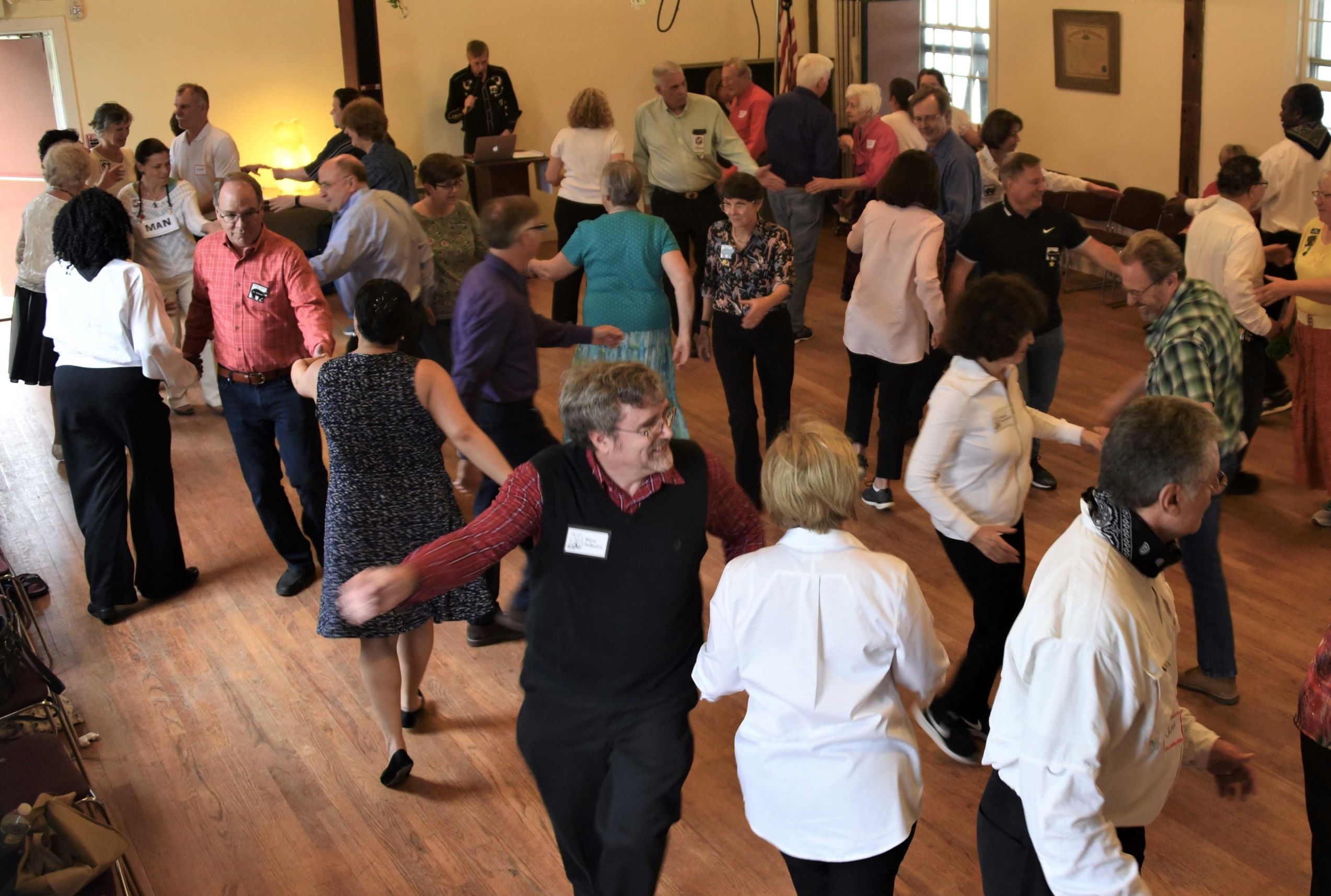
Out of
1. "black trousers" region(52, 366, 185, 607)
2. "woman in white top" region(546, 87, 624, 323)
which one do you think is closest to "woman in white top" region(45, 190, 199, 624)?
"black trousers" region(52, 366, 185, 607)

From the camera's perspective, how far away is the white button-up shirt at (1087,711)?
5.95 ft

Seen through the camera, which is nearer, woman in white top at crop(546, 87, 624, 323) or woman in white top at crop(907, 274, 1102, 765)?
woman in white top at crop(907, 274, 1102, 765)

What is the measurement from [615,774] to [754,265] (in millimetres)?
2827

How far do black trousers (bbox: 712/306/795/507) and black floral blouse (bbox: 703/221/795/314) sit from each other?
90 mm

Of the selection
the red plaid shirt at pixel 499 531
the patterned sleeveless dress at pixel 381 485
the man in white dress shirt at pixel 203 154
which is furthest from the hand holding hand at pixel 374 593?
the man in white dress shirt at pixel 203 154

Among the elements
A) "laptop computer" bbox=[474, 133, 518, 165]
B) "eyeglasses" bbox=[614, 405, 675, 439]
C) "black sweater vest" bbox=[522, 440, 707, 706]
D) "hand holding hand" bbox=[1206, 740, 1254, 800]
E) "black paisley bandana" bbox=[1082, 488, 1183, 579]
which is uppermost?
"laptop computer" bbox=[474, 133, 518, 165]

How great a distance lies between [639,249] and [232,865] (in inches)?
104

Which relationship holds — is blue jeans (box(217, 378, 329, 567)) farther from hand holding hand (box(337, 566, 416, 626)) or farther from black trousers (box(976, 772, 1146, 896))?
black trousers (box(976, 772, 1146, 896))

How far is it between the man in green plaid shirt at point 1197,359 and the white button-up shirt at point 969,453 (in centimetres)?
56

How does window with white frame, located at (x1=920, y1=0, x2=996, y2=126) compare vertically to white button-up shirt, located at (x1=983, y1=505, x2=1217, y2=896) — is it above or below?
above

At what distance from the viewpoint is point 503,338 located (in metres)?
4.07

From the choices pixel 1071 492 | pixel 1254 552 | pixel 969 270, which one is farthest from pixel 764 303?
pixel 1254 552

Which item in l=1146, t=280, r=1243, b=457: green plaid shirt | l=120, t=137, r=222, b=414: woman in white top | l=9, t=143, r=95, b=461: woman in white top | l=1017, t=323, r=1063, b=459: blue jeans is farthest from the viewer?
l=120, t=137, r=222, b=414: woman in white top

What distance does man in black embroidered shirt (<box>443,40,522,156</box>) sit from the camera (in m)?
10.2
